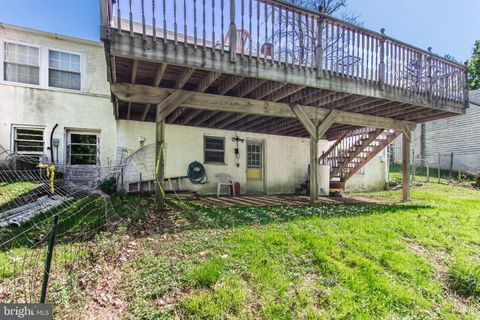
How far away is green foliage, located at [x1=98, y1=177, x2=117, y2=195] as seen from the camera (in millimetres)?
7190

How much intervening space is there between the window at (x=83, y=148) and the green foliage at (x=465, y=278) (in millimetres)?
8880

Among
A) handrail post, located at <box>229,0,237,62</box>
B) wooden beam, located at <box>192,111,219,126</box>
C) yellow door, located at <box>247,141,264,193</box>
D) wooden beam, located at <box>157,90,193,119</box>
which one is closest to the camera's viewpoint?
handrail post, located at <box>229,0,237,62</box>

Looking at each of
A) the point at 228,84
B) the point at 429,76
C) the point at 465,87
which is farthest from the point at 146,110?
the point at 465,87

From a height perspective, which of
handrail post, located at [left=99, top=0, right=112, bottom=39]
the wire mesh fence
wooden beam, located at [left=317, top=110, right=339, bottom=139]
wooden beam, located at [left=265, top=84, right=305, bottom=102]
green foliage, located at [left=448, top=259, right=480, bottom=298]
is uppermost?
handrail post, located at [left=99, top=0, right=112, bottom=39]

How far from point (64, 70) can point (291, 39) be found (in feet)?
23.7

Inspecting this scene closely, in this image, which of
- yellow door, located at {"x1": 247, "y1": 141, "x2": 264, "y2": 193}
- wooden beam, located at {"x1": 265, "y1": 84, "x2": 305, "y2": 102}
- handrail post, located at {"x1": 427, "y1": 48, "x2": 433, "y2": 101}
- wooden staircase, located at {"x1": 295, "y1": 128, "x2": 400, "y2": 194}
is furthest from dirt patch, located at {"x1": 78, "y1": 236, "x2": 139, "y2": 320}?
wooden staircase, located at {"x1": 295, "y1": 128, "x2": 400, "y2": 194}

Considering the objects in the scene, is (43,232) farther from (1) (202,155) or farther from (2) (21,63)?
(2) (21,63)

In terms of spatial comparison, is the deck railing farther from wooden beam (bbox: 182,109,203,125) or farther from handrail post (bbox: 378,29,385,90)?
wooden beam (bbox: 182,109,203,125)

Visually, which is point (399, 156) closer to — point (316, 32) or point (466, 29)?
point (466, 29)

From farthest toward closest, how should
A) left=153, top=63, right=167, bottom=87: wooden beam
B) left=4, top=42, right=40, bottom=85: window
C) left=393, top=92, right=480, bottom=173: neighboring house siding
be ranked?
left=393, top=92, right=480, bottom=173: neighboring house siding < left=4, top=42, right=40, bottom=85: window < left=153, top=63, right=167, bottom=87: wooden beam

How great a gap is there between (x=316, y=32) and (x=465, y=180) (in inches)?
A: 502

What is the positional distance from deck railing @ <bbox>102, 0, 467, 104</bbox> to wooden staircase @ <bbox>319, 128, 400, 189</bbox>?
2268 mm

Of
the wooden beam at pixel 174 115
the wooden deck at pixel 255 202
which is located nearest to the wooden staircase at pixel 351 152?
the wooden deck at pixel 255 202

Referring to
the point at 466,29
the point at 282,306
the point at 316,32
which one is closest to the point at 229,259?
the point at 282,306
